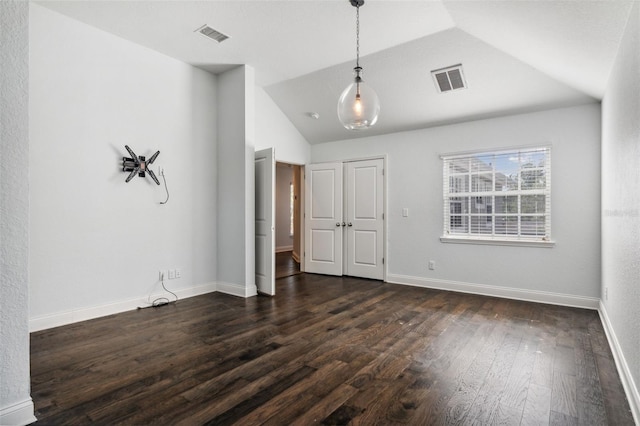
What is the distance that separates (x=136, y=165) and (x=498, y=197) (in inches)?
186

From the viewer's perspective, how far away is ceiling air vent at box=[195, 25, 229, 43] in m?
3.76

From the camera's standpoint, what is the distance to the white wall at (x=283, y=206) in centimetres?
1016

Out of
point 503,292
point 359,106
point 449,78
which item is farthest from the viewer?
point 503,292

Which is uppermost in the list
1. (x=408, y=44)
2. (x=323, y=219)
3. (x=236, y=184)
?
(x=408, y=44)

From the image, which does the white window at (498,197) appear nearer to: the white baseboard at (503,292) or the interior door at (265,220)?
the white baseboard at (503,292)

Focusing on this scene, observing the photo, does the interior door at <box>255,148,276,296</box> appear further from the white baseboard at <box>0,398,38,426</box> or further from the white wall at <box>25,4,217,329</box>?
the white baseboard at <box>0,398,38,426</box>

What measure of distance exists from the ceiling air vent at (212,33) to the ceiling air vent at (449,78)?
255 cm

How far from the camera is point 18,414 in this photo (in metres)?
1.80

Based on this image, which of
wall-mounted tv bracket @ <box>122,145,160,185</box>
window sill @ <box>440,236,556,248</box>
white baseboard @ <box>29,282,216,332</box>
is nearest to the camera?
white baseboard @ <box>29,282,216,332</box>

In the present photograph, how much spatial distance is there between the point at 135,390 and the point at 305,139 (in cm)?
510

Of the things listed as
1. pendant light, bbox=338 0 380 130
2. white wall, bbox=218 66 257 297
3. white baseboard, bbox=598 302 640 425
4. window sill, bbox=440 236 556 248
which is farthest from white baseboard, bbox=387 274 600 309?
pendant light, bbox=338 0 380 130

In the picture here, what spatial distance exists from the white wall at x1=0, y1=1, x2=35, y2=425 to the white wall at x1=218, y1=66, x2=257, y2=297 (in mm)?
2915

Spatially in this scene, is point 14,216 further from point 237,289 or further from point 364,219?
point 364,219

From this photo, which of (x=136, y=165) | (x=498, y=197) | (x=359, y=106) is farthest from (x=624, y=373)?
(x=136, y=165)
